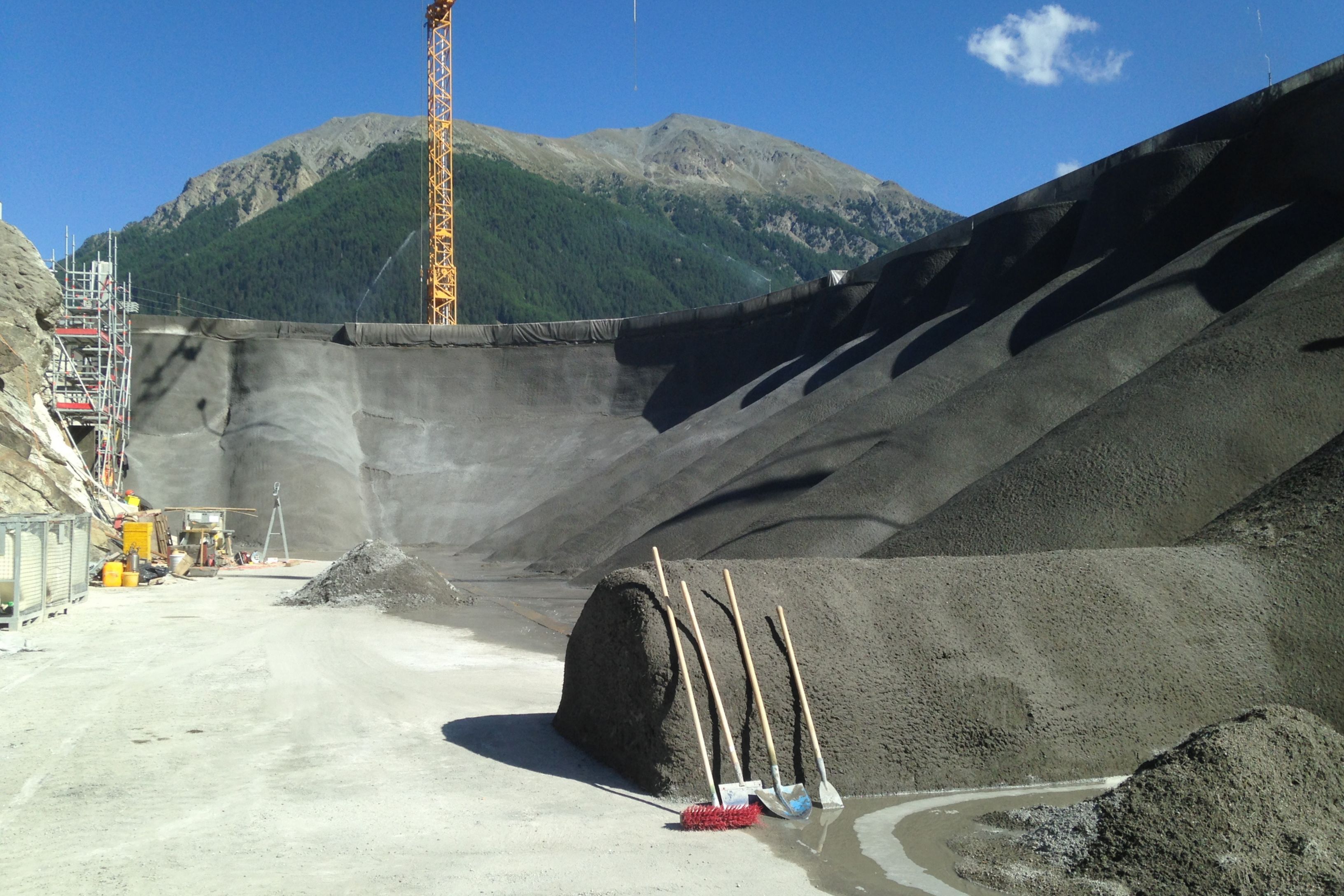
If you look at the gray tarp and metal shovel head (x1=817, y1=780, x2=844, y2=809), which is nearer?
metal shovel head (x1=817, y1=780, x2=844, y2=809)

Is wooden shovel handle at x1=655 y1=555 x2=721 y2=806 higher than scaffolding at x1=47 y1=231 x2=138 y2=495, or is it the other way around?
scaffolding at x1=47 y1=231 x2=138 y2=495

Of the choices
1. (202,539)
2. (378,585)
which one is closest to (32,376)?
(202,539)

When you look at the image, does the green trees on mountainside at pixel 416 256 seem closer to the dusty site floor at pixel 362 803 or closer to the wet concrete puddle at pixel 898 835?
the dusty site floor at pixel 362 803

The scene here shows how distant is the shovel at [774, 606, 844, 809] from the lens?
6758 millimetres

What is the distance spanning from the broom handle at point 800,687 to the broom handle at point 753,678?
236mm

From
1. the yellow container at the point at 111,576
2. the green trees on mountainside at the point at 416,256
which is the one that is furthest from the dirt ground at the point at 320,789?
the green trees on mountainside at the point at 416,256

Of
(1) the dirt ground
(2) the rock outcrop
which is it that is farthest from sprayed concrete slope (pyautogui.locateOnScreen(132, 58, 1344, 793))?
(2) the rock outcrop

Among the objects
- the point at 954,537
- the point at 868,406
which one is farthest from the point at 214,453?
the point at 954,537

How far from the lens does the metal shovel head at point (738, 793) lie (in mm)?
6578

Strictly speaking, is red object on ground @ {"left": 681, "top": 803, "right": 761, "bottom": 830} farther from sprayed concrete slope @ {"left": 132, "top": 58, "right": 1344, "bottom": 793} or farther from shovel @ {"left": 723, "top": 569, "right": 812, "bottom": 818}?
sprayed concrete slope @ {"left": 132, "top": 58, "right": 1344, "bottom": 793}

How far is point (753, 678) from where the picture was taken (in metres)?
6.87

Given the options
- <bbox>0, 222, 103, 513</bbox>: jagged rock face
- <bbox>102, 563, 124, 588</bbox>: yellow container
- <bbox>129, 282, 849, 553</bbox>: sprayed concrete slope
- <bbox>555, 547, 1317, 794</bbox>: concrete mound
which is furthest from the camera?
<bbox>129, 282, 849, 553</bbox>: sprayed concrete slope

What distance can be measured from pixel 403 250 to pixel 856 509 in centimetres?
11017

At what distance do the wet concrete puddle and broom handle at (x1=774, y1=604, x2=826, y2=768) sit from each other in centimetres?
37
